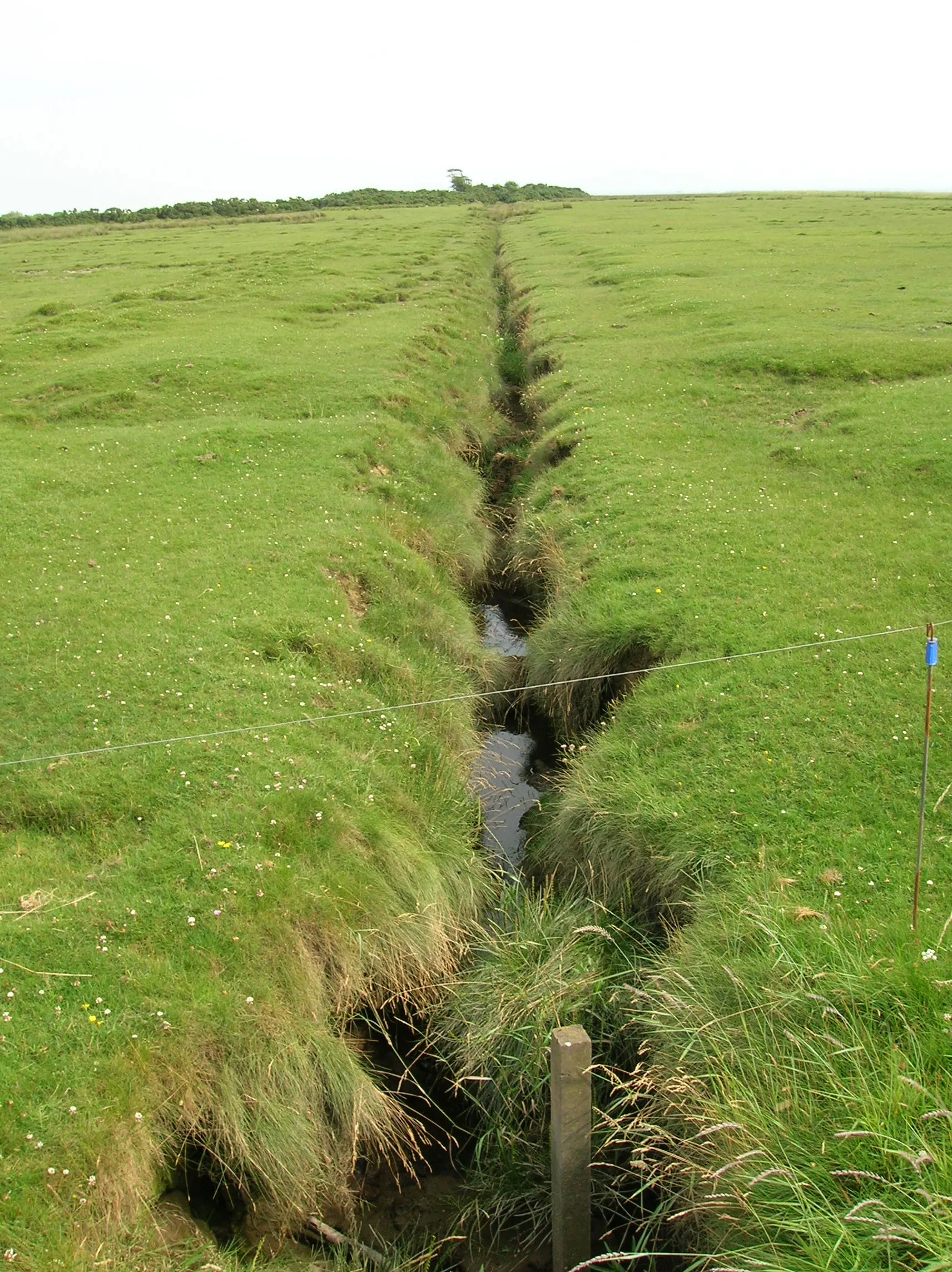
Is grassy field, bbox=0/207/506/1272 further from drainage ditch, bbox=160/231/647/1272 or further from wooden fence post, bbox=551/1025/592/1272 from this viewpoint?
wooden fence post, bbox=551/1025/592/1272

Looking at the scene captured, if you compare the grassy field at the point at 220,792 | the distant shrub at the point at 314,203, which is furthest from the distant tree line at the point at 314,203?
the grassy field at the point at 220,792

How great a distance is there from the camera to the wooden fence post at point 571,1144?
526cm

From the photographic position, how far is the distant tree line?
92688mm

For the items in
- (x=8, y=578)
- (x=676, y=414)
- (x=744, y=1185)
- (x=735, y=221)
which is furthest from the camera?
(x=735, y=221)

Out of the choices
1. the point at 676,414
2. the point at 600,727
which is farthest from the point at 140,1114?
the point at 676,414

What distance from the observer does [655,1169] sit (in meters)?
5.96

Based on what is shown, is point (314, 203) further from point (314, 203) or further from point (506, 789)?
point (506, 789)

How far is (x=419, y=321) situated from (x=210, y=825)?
25974mm

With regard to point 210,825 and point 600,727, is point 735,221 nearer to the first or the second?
point 600,727

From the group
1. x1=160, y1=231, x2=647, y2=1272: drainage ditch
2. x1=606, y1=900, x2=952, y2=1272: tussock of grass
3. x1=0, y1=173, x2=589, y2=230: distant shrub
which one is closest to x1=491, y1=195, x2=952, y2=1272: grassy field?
x1=606, y1=900, x2=952, y2=1272: tussock of grass

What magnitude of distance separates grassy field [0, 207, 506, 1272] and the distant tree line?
82.7m

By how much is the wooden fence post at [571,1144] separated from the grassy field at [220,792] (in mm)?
1740

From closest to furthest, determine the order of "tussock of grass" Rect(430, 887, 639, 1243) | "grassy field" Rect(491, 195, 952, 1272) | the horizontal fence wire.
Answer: "grassy field" Rect(491, 195, 952, 1272)
"tussock of grass" Rect(430, 887, 639, 1243)
the horizontal fence wire

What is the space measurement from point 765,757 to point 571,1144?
204 inches
